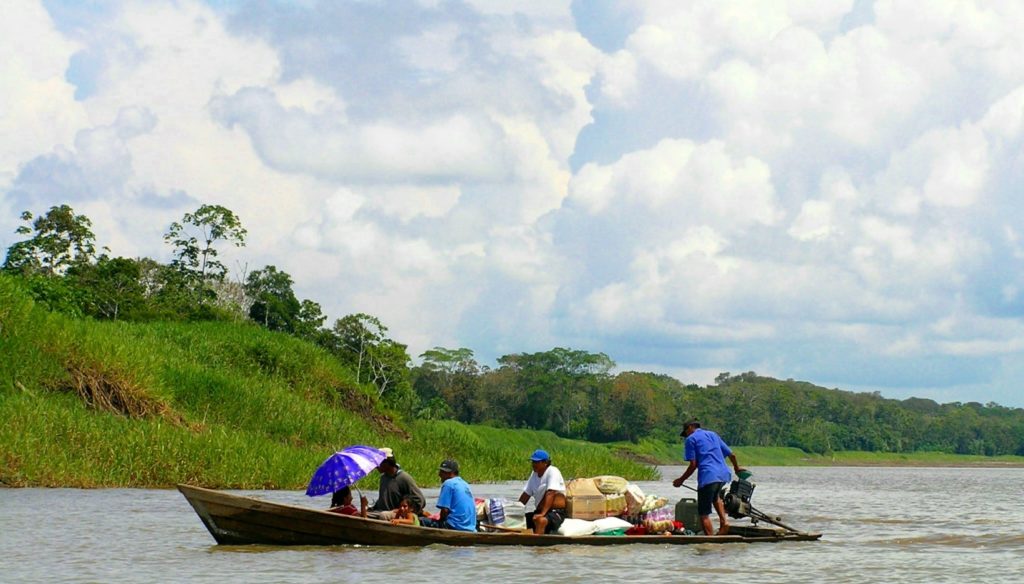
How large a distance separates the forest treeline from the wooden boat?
2062 centimetres

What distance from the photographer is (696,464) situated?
17.4m

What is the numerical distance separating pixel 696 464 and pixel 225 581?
6787mm

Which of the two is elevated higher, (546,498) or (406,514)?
(546,498)

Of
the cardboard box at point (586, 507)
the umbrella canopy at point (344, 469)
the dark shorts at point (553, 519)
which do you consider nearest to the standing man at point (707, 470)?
the cardboard box at point (586, 507)

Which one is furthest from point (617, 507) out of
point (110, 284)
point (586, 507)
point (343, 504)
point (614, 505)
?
point (110, 284)

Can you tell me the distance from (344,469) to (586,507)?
10.8ft

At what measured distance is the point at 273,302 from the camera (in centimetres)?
5725

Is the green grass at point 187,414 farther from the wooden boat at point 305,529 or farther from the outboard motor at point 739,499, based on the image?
the outboard motor at point 739,499

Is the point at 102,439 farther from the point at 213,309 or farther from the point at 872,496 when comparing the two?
the point at 213,309

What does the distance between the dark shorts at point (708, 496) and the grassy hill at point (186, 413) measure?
11.4 m

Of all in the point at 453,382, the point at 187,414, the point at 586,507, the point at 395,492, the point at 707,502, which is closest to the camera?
the point at 395,492

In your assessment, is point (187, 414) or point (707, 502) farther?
point (187, 414)

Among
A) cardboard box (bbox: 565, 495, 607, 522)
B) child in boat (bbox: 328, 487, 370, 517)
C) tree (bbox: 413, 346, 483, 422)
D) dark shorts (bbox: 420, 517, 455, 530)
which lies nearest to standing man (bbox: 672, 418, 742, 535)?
cardboard box (bbox: 565, 495, 607, 522)

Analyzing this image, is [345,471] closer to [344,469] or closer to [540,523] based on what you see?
[344,469]
